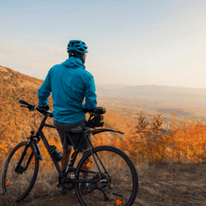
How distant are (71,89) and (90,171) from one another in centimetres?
127

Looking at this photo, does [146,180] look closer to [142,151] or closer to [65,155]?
[65,155]

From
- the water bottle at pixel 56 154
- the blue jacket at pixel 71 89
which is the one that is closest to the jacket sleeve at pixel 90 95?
the blue jacket at pixel 71 89

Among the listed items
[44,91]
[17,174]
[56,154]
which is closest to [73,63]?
[44,91]

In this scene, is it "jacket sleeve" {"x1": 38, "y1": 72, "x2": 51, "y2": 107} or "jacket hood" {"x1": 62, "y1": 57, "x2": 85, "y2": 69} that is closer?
"jacket hood" {"x1": 62, "y1": 57, "x2": 85, "y2": 69}

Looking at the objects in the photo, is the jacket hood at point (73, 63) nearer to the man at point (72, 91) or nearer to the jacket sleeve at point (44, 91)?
the man at point (72, 91)

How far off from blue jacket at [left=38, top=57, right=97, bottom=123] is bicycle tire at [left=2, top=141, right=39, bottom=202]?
0.97 meters

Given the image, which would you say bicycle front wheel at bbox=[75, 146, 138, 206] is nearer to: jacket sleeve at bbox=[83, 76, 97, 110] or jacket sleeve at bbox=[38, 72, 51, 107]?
jacket sleeve at bbox=[83, 76, 97, 110]

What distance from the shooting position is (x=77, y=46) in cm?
264

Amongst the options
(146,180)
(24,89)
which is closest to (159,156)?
(146,180)

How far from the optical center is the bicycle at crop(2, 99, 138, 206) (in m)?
2.41

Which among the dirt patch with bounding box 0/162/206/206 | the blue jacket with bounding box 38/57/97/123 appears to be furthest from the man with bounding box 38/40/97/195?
A: the dirt patch with bounding box 0/162/206/206

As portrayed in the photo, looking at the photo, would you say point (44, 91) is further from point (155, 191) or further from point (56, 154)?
point (155, 191)

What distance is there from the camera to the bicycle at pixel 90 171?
7.91 feet

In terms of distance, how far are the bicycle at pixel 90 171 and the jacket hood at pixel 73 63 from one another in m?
0.73
